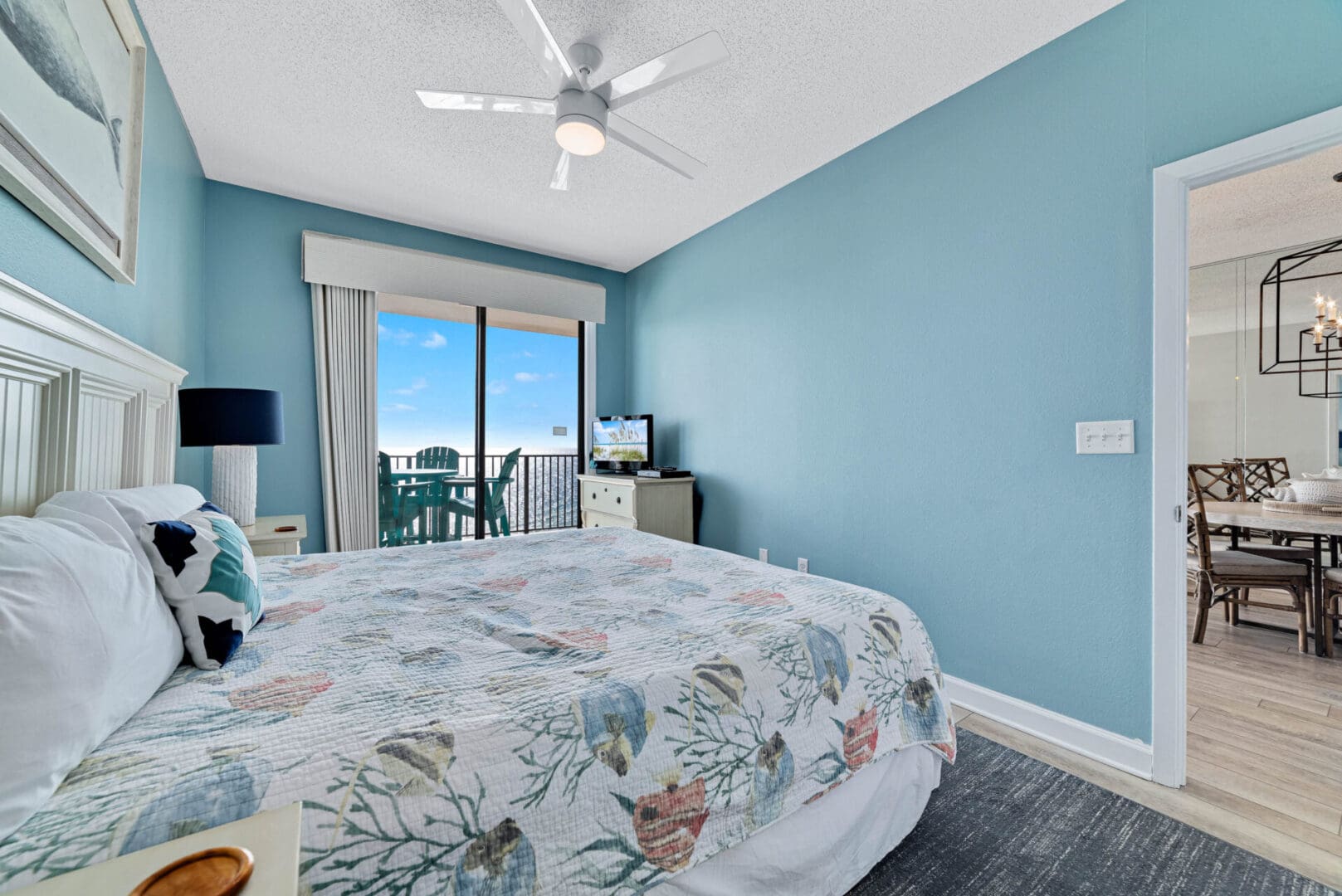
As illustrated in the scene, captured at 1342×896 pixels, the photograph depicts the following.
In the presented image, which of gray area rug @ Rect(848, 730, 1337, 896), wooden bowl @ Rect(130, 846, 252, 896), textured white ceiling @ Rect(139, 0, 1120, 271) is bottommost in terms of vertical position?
gray area rug @ Rect(848, 730, 1337, 896)

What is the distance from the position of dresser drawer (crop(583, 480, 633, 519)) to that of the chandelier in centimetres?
479

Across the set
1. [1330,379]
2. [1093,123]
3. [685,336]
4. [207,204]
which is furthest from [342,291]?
A: [1330,379]

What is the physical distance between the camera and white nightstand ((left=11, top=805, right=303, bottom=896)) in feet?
1.50

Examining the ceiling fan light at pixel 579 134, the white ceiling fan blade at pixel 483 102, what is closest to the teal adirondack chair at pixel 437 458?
the white ceiling fan blade at pixel 483 102

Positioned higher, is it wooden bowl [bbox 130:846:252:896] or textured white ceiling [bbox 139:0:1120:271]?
textured white ceiling [bbox 139:0:1120:271]

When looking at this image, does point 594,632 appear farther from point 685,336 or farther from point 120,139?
point 685,336

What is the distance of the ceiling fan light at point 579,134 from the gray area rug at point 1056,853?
2.49 metres

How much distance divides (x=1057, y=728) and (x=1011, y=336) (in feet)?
5.09

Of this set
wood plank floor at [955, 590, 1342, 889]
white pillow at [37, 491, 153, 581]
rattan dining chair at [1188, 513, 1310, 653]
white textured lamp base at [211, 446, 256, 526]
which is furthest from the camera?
rattan dining chair at [1188, 513, 1310, 653]

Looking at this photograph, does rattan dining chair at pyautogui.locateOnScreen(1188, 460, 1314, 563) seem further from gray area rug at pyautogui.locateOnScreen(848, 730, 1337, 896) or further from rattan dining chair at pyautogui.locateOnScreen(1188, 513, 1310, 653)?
gray area rug at pyautogui.locateOnScreen(848, 730, 1337, 896)

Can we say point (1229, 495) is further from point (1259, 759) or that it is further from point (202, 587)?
point (202, 587)

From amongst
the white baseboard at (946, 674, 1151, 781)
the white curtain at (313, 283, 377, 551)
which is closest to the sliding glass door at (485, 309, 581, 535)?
the white curtain at (313, 283, 377, 551)

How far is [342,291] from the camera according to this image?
362cm

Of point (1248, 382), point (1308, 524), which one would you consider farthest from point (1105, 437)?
point (1248, 382)
